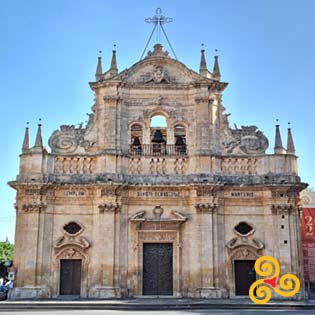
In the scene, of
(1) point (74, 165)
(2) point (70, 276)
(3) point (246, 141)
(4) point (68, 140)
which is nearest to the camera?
(2) point (70, 276)

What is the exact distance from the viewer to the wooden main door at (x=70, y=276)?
2530cm

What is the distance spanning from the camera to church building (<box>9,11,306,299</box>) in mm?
25172

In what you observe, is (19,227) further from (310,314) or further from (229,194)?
(310,314)

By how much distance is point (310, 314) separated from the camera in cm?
1891

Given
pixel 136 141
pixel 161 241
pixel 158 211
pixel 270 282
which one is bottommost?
pixel 270 282

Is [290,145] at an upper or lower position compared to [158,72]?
lower

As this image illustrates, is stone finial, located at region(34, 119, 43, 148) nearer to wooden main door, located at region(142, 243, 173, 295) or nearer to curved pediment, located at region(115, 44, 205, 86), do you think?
curved pediment, located at region(115, 44, 205, 86)

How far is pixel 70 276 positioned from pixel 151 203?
5404 mm

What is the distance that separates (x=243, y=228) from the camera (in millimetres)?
26062

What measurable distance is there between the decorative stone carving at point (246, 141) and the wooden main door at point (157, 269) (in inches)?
239

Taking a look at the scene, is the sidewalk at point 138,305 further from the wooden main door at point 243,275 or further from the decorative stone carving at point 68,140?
the decorative stone carving at point 68,140

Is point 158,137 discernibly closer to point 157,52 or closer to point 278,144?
point 157,52

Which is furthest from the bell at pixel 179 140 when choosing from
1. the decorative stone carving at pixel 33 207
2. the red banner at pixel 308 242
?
the decorative stone carving at pixel 33 207

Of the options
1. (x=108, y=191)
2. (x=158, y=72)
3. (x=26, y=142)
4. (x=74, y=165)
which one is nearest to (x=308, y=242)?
(x=108, y=191)
